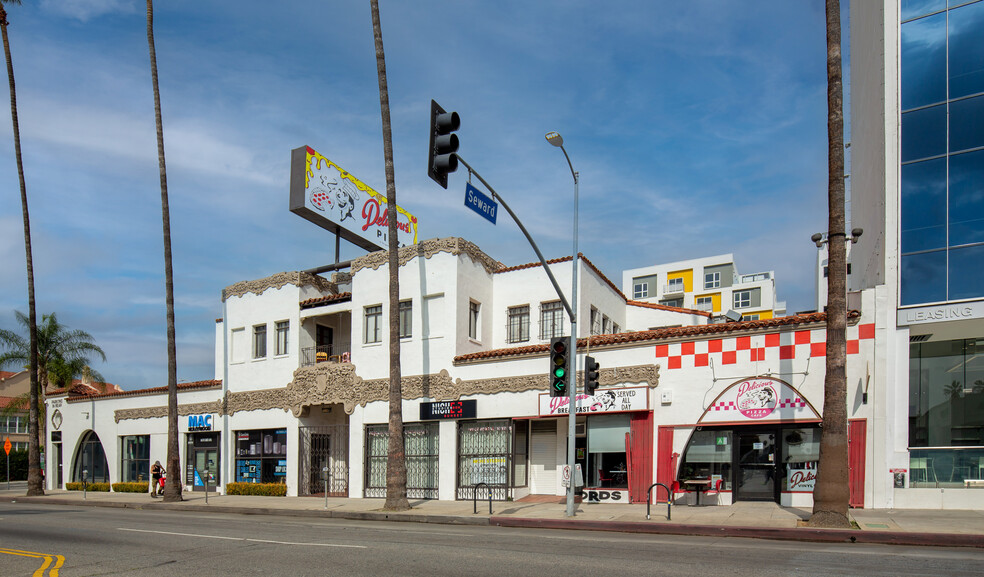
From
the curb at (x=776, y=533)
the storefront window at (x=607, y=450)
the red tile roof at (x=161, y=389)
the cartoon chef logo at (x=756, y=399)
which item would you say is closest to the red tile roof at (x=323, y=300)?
the red tile roof at (x=161, y=389)

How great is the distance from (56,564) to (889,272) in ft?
60.9

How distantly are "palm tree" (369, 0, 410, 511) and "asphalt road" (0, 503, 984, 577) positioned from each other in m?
4.98

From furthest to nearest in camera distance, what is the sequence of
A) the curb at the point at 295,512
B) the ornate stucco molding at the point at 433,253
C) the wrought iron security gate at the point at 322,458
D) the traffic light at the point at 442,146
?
the wrought iron security gate at the point at 322,458 → the ornate stucco molding at the point at 433,253 → the curb at the point at 295,512 → the traffic light at the point at 442,146

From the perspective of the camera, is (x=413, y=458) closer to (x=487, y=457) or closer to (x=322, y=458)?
(x=487, y=457)

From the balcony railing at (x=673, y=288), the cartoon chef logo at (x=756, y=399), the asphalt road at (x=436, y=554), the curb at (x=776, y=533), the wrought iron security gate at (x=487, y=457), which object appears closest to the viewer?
the asphalt road at (x=436, y=554)

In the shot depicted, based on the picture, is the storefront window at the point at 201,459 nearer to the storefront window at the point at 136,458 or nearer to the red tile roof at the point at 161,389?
the red tile roof at the point at 161,389

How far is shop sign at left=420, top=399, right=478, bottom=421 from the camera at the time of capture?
24030 millimetres

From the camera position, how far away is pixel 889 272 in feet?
59.7

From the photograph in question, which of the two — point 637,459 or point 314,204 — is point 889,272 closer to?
point 637,459

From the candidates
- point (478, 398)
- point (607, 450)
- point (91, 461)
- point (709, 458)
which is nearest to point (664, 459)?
point (709, 458)

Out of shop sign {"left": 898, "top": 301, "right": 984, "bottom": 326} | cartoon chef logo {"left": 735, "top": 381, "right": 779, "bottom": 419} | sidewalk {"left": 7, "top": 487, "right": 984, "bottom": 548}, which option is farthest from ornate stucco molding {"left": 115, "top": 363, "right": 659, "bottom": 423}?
shop sign {"left": 898, "top": 301, "right": 984, "bottom": 326}

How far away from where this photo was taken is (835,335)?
15047mm

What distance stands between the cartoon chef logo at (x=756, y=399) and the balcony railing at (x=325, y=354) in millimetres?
14860

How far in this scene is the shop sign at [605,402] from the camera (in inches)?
821
